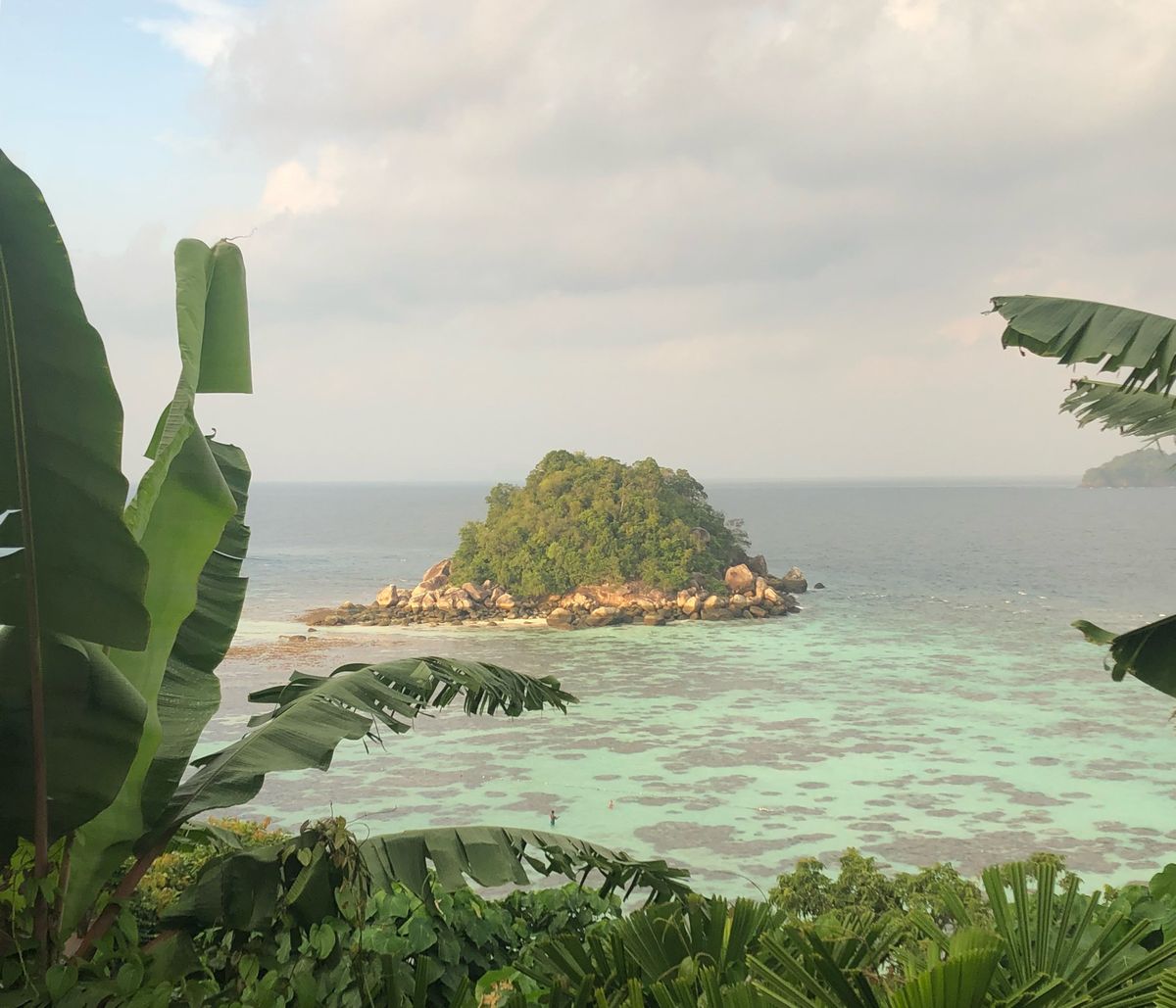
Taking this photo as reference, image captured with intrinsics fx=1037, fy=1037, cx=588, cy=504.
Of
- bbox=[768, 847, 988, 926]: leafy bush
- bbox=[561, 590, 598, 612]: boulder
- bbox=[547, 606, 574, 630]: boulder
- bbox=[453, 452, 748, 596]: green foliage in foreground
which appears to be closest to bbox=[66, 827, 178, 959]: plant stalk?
bbox=[768, 847, 988, 926]: leafy bush

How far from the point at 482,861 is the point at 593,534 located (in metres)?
37.1

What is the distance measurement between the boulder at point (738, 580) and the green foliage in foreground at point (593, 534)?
0.38 meters

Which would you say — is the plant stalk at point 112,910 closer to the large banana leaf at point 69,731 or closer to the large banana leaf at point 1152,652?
the large banana leaf at point 69,731

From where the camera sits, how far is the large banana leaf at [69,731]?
8.10 feet

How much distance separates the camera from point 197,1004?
2338 millimetres

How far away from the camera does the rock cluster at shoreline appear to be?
39125 mm

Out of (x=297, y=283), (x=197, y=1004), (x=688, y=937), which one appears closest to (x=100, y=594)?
(x=197, y=1004)

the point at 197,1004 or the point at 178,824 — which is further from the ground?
the point at 178,824

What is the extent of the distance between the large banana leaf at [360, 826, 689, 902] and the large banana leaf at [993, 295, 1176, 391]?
2278 millimetres

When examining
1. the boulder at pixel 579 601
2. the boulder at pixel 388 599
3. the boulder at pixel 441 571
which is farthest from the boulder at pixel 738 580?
the boulder at pixel 388 599

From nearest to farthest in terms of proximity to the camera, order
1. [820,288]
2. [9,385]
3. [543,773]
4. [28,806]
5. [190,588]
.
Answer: [9,385] < [28,806] < [190,588] < [543,773] < [820,288]

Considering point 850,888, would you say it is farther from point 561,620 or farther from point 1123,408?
point 561,620

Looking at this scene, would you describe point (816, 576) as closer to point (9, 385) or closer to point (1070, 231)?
point (9, 385)

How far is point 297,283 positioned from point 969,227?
74148mm
